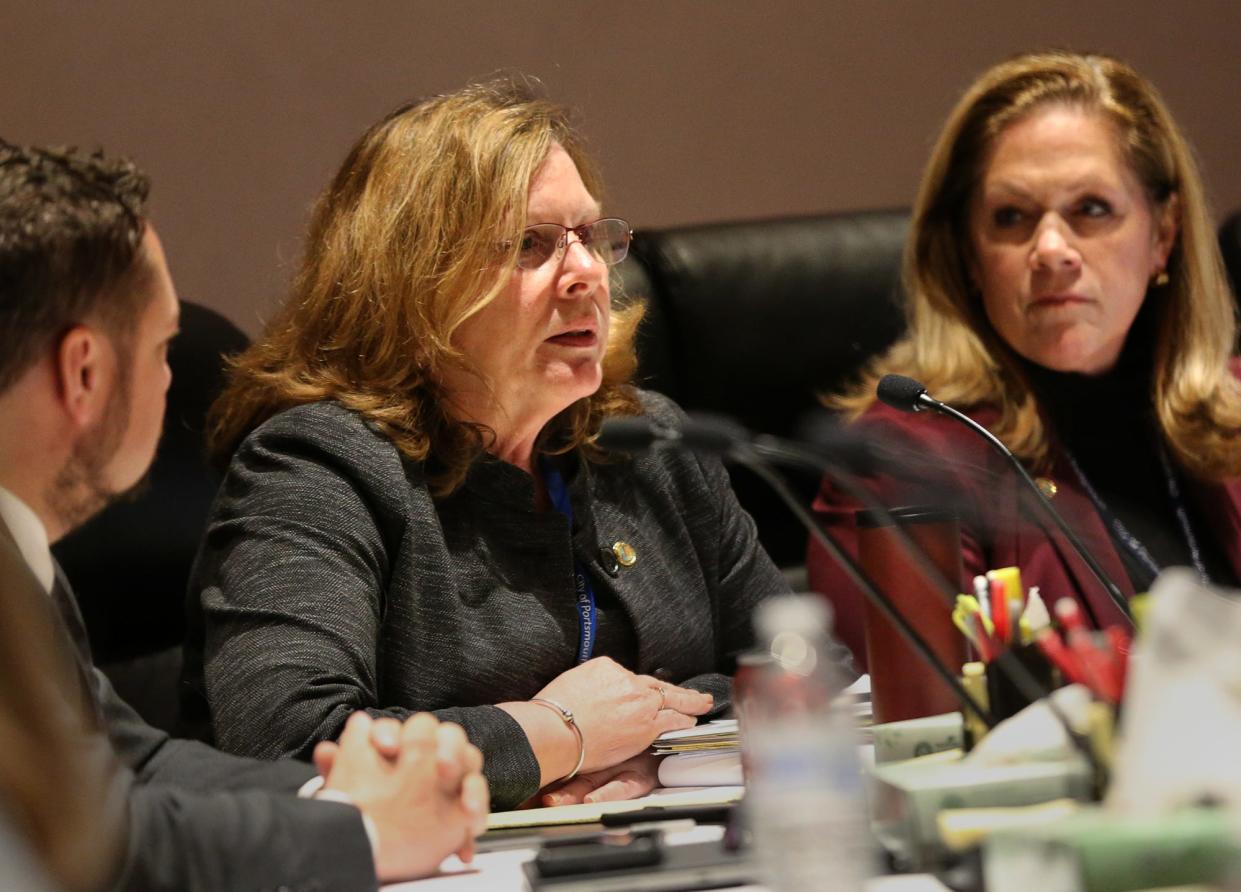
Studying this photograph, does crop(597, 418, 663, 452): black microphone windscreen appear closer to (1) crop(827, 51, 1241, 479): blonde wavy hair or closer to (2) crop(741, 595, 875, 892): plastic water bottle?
(2) crop(741, 595, 875, 892): plastic water bottle

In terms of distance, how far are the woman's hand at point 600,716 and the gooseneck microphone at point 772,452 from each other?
61 cm

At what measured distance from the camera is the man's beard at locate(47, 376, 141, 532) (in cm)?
109

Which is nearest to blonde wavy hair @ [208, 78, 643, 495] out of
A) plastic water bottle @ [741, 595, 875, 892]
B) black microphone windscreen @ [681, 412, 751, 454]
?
black microphone windscreen @ [681, 412, 751, 454]

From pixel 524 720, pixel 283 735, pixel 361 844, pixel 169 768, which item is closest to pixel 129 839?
pixel 361 844

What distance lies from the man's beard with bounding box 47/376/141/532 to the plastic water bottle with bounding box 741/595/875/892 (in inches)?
19.7

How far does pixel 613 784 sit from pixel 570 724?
0.08 meters

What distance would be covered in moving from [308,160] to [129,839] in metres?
2.18

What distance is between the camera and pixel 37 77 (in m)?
2.89

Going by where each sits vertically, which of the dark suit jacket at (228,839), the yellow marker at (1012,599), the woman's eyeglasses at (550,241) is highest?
the woman's eyeglasses at (550,241)

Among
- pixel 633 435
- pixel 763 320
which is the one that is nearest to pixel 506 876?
pixel 633 435

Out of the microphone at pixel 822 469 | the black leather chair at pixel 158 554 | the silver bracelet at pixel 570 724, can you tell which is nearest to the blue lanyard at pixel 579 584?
the silver bracelet at pixel 570 724

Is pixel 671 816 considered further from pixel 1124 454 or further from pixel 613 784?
pixel 1124 454

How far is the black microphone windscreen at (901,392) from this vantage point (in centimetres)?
150

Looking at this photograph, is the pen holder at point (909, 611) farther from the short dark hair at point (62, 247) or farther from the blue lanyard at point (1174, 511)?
the blue lanyard at point (1174, 511)
